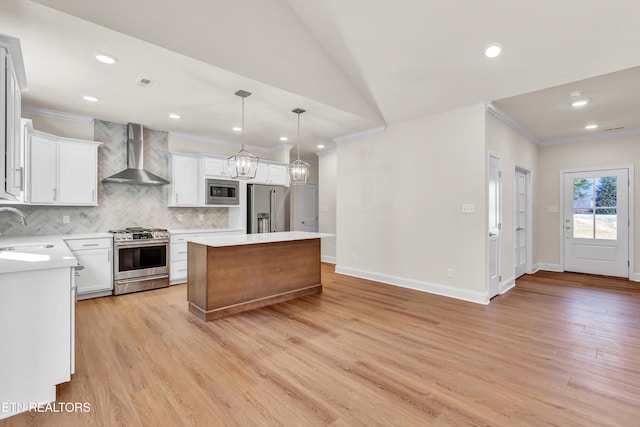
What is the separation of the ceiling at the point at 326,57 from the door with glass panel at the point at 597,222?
1.49m

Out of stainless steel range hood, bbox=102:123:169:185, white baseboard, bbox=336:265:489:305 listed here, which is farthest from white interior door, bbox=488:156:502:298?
stainless steel range hood, bbox=102:123:169:185

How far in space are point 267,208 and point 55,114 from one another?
139 inches

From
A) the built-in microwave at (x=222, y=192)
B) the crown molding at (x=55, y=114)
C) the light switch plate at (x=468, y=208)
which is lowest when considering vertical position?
the light switch plate at (x=468, y=208)

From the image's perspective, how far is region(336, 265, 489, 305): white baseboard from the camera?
13.6 ft

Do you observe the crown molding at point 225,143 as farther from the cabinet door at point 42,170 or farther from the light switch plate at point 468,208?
the light switch plate at point 468,208

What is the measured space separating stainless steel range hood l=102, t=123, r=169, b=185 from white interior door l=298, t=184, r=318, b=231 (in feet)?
10.9

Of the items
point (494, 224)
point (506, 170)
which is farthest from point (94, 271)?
point (506, 170)

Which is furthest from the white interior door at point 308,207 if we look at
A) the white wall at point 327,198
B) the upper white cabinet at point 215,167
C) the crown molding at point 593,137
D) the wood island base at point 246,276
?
the crown molding at point 593,137

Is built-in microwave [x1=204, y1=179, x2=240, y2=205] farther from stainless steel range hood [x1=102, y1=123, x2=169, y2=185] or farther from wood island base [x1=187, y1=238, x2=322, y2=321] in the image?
wood island base [x1=187, y1=238, x2=322, y2=321]

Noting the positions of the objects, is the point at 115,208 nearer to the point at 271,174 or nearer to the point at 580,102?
the point at 271,174

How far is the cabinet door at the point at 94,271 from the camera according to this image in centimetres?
415

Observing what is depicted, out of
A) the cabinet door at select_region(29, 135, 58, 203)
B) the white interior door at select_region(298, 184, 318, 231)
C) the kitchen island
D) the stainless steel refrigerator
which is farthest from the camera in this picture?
the white interior door at select_region(298, 184, 318, 231)

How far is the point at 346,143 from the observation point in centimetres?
591

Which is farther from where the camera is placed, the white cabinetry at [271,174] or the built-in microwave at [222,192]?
the white cabinetry at [271,174]
